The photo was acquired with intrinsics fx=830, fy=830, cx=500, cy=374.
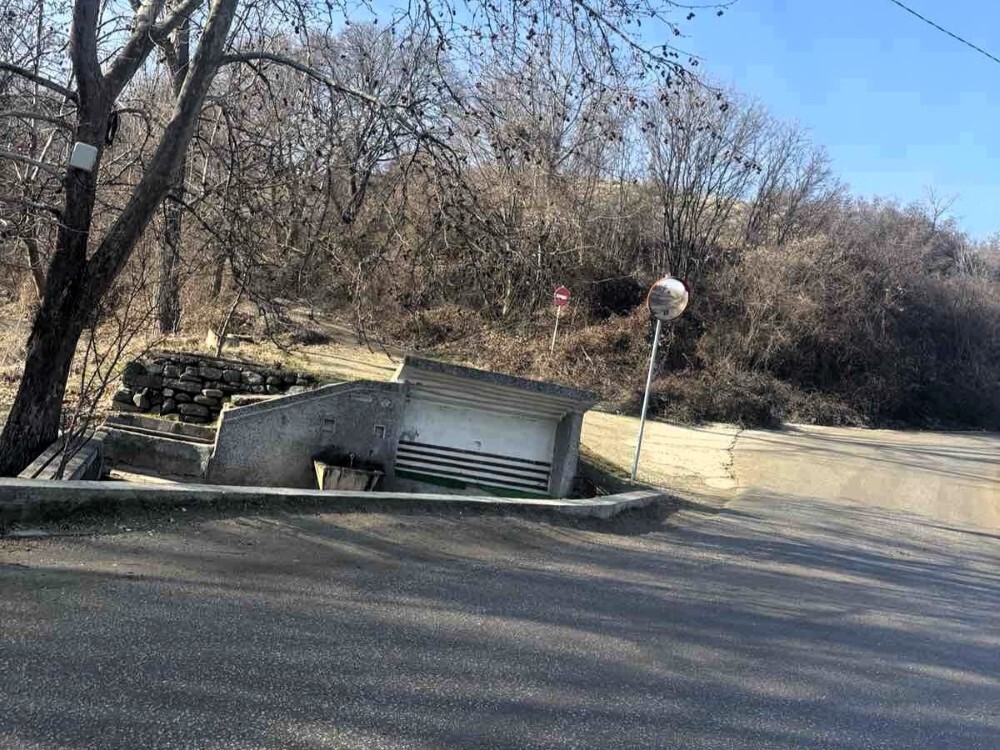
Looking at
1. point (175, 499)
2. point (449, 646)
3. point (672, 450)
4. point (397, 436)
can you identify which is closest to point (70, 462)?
point (175, 499)

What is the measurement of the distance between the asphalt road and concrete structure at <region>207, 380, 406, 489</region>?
140 inches

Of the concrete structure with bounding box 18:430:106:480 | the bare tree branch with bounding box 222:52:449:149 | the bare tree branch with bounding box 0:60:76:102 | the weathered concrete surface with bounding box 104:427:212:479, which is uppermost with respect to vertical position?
the bare tree branch with bounding box 222:52:449:149

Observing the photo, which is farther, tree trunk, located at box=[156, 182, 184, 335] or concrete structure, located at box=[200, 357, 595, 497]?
concrete structure, located at box=[200, 357, 595, 497]

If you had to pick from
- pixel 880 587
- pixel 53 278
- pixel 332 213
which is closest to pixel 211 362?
pixel 332 213

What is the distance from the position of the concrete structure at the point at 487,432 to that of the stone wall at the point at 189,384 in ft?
7.23

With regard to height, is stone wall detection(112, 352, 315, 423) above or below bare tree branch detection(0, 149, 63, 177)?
below

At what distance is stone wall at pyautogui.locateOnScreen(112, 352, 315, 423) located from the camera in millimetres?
12305

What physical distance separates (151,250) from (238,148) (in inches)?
218

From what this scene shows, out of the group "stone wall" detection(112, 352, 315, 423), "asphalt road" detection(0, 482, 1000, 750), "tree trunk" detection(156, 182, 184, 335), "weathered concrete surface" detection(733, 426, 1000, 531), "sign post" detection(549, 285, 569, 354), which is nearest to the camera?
"asphalt road" detection(0, 482, 1000, 750)

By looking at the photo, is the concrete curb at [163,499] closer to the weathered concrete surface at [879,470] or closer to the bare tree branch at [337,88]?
the bare tree branch at [337,88]

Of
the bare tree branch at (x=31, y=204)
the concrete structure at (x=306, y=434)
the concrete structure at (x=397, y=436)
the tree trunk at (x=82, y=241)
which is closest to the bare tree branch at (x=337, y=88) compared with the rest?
the tree trunk at (x=82, y=241)

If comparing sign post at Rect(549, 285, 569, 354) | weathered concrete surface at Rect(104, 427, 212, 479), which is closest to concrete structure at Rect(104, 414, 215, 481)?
weathered concrete surface at Rect(104, 427, 212, 479)

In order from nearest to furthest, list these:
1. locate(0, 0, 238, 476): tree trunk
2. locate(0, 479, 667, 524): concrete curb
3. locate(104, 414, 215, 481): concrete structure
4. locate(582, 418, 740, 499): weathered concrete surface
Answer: locate(0, 479, 667, 524): concrete curb
locate(0, 0, 238, 476): tree trunk
locate(104, 414, 215, 481): concrete structure
locate(582, 418, 740, 499): weathered concrete surface

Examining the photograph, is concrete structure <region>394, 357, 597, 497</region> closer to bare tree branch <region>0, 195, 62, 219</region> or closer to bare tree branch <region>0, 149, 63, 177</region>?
bare tree branch <region>0, 195, 62, 219</region>
